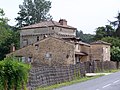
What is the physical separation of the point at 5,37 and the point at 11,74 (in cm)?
6776

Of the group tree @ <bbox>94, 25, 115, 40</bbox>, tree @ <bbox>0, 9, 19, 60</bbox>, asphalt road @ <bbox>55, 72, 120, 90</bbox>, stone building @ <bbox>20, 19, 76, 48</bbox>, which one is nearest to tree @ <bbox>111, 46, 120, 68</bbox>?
stone building @ <bbox>20, 19, 76, 48</bbox>

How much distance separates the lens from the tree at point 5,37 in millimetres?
86812

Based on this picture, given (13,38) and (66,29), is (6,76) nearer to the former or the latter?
(66,29)

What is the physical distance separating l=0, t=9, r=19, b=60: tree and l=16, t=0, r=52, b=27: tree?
9.05m

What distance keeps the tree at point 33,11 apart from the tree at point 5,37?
29.7ft

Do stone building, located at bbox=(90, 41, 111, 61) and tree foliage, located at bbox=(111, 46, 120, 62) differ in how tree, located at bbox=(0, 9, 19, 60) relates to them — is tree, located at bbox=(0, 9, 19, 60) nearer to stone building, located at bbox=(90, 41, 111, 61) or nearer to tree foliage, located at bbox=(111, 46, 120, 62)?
stone building, located at bbox=(90, 41, 111, 61)

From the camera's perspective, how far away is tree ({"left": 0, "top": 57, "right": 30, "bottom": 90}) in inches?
847

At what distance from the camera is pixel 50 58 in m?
67.2

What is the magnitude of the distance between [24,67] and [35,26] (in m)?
67.7

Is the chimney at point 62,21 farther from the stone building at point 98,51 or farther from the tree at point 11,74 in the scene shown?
the tree at point 11,74

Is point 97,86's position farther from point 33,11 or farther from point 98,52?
point 33,11

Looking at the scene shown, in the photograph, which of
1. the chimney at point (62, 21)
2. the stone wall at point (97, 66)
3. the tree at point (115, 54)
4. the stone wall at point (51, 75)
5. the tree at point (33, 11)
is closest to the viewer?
the stone wall at point (51, 75)

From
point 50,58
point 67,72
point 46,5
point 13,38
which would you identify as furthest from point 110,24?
point 67,72

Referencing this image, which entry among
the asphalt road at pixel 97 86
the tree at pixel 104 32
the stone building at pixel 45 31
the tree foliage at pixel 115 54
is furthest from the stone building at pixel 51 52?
the tree at pixel 104 32
